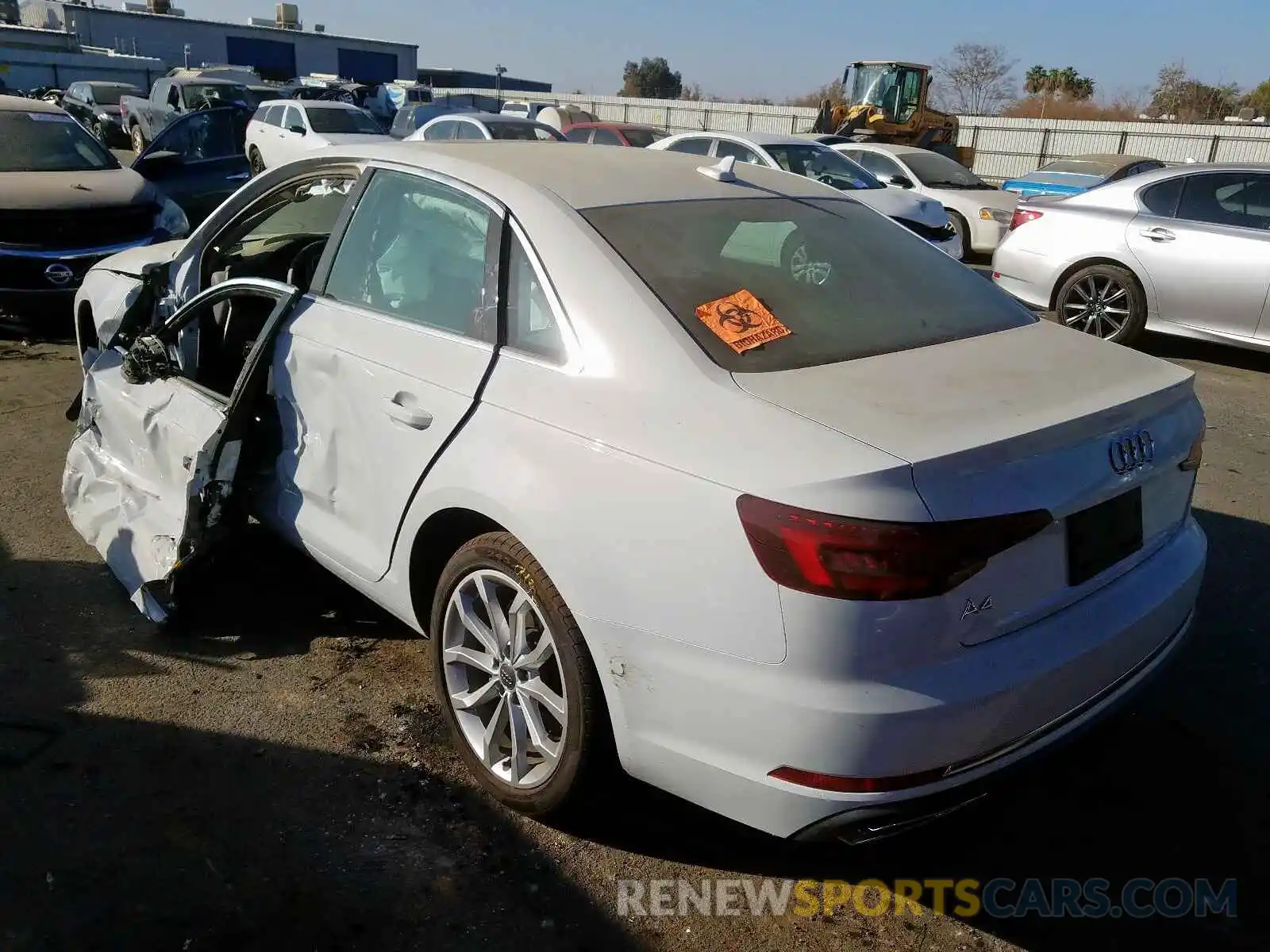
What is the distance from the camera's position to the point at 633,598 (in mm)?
2275

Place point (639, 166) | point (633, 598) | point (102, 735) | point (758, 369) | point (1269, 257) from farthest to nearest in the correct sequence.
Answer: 1. point (1269, 257)
2. point (639, 166)
3. point (102, 735)
4. point (758, 369)
5. point (633, 598)

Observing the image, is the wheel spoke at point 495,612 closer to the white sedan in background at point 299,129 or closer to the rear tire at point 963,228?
the rear tire at point 963,228

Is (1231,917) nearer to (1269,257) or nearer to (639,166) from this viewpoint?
(639,166)

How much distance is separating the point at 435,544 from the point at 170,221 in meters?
6.65

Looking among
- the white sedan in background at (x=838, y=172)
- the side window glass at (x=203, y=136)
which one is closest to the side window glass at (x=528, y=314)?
the side window glass at (x=203, y=136)

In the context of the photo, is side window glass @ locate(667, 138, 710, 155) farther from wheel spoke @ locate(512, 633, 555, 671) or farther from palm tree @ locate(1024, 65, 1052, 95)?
palm tree @ locate(1024, 65, 1052, 95)

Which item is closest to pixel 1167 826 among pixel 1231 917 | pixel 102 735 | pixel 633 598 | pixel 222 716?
pixel 1231 917

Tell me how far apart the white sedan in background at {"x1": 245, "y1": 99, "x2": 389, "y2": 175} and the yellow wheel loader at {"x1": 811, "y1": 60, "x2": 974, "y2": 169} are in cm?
1029

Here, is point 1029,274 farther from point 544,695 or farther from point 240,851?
point 240,851

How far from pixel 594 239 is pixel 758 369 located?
2.04ft

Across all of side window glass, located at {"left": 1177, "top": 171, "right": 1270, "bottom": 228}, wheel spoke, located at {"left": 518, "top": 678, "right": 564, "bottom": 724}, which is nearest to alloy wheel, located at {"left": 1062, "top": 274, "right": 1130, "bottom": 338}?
side window glass, located at {"left": 1177, "top": 171, "right": 1270, "bottom": 228}

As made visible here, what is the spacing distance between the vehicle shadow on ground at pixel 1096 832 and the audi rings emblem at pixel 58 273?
21.9 feet

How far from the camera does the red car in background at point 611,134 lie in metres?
16.2

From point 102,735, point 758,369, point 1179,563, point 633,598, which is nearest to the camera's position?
point 633,598
